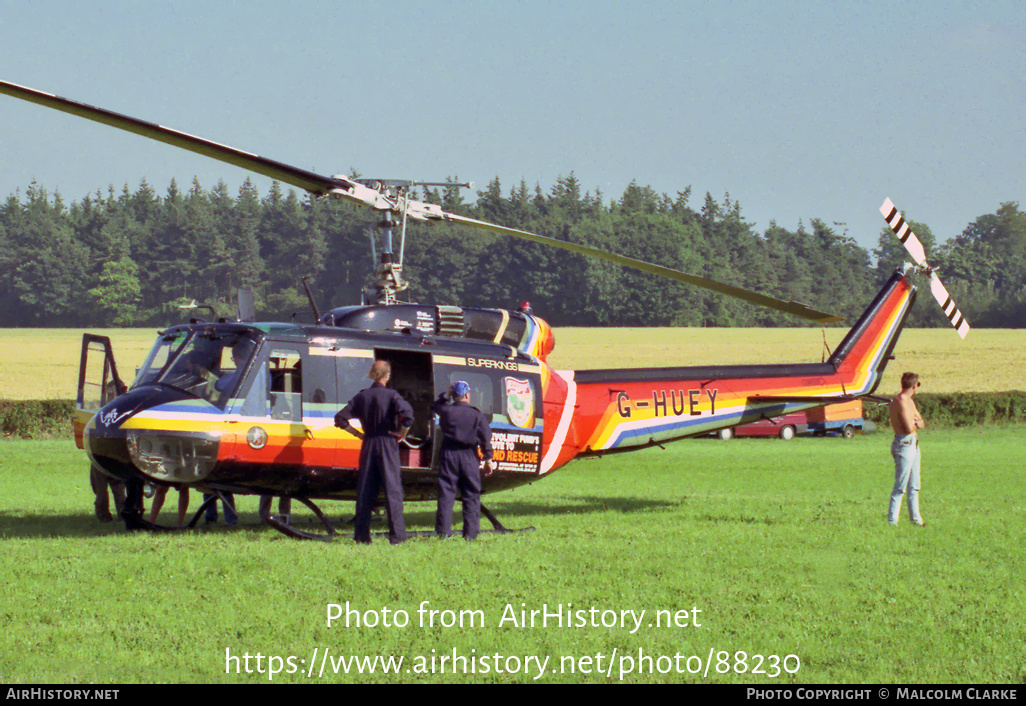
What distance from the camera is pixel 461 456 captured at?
12.1 metres

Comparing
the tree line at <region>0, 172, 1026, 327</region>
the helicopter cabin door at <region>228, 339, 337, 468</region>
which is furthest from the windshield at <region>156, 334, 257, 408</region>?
the tree line at <region>0, 172, 1026, 327</region>

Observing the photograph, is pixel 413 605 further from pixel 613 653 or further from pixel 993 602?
pixel 993 602

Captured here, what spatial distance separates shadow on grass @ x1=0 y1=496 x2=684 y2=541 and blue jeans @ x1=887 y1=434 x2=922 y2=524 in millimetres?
3444

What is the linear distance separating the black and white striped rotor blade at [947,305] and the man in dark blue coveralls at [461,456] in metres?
7.40

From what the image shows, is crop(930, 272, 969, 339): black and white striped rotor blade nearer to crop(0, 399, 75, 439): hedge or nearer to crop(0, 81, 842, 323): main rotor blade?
crop(0, 81, 842, 323): main rotor blade

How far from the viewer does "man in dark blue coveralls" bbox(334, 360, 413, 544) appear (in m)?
11.6

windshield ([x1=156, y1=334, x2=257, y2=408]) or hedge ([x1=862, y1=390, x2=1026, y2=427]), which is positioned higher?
windshield ([x1=156, y1=334, x2=257, y2=408])

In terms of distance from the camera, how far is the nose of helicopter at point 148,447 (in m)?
11.4

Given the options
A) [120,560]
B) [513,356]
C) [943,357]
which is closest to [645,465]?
[513,356]

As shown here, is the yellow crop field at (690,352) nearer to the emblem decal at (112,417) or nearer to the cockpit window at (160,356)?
the cockpit window at (160,356)

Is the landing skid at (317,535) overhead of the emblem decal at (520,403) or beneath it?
beneath

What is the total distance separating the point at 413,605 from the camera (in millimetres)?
8750

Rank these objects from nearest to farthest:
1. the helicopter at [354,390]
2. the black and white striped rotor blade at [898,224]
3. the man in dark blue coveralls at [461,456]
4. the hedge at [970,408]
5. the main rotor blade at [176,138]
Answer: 1. the main rotor blade at [176,138]
2. the helicopter at [354,390]
3. the man in dark blue coveralls at [461,456]
4. the black and white striped rotor blade at [898,224]
5. the hedge at [970,408]

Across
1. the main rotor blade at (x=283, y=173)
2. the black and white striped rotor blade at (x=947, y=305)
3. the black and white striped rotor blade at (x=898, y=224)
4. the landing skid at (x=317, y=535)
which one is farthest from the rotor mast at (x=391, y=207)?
the black and white striped rotor blade at (x=947, y=305)
